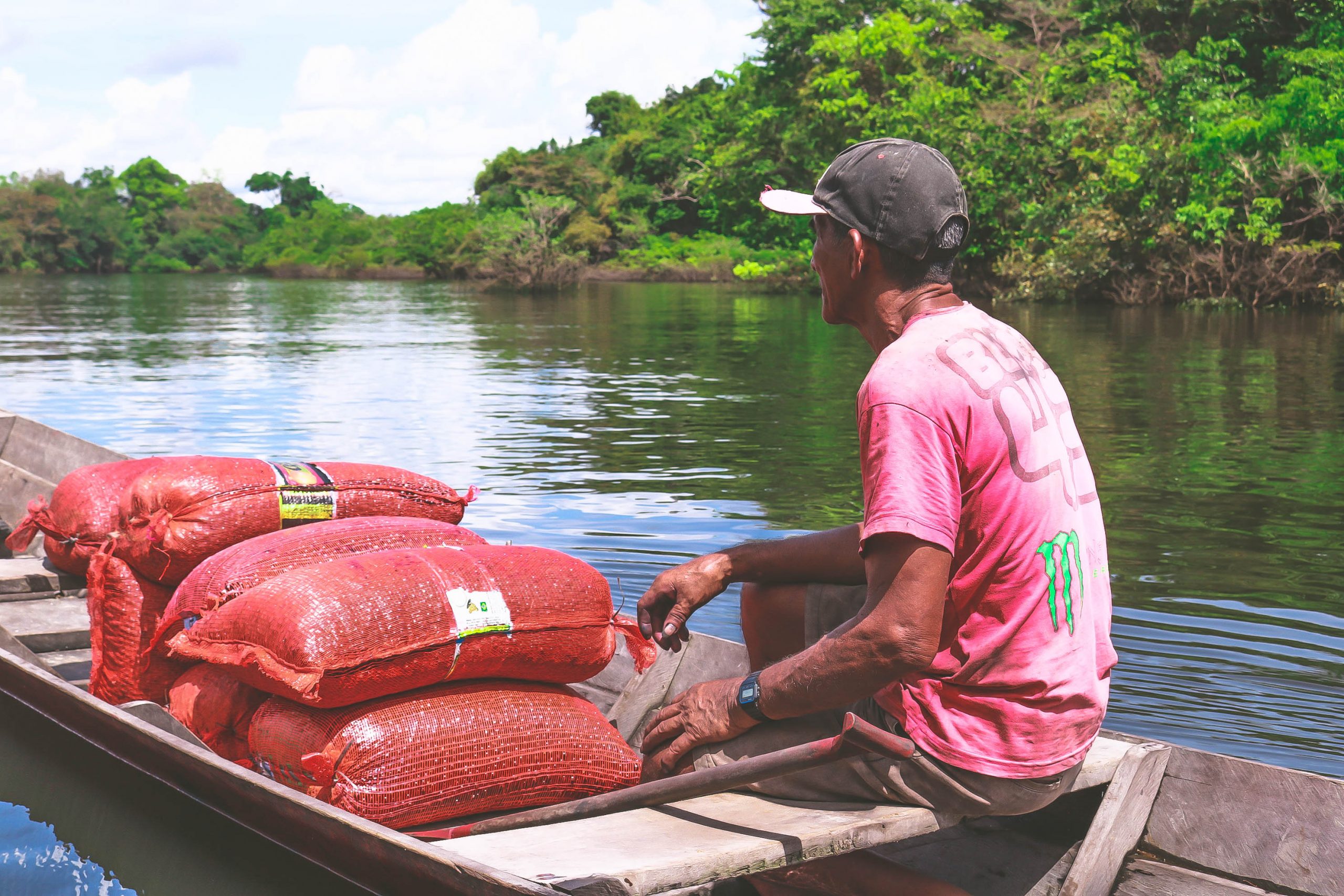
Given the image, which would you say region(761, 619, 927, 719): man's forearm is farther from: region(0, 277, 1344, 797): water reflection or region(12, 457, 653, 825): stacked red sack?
region(0, 277, 1344, 797): water reflection

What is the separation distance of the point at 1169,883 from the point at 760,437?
9655 millimetres

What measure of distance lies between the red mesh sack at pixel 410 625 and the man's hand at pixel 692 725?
28.2 inches

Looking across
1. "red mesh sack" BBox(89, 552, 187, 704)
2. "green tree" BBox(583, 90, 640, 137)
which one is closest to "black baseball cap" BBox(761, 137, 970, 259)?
"red mesh sack" BBox(89, 552, 187, 704)

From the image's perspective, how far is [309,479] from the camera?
15.3 feet

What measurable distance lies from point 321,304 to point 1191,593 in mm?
39827

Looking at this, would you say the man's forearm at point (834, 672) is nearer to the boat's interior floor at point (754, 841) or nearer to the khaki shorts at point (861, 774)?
the khaki shorts at point (861, 774)

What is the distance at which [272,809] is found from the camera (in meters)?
3.29

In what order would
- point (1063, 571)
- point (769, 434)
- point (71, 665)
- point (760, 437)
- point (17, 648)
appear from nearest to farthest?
1. point (1063, 571)
2. point (17, 648)
3. point (71, 665)
4. point (760, 437)
5. point (769, 434)

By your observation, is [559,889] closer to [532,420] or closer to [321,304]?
[532,420]

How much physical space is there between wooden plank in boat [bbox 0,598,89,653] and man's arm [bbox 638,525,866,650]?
332 cm

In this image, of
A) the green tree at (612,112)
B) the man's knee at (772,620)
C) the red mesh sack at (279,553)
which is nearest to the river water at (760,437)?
the red mesh sack at (279,553)

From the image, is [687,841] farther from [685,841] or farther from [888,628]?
[888,628]

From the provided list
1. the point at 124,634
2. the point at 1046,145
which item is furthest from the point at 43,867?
the point at 1046,145

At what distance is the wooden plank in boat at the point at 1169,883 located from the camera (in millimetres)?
3043
